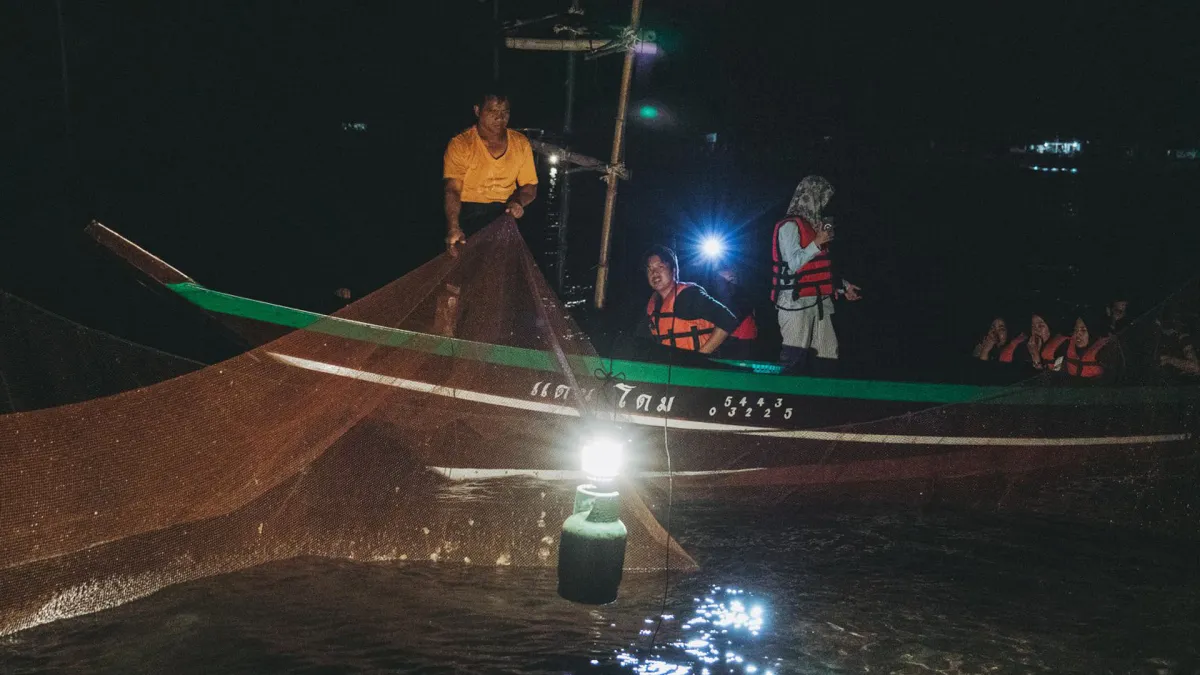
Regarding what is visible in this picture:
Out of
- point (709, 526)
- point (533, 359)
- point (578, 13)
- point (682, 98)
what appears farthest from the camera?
point (682, 98)

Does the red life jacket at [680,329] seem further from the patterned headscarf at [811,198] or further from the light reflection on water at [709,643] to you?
the light reflection on water at [709,643]

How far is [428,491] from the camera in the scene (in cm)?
575

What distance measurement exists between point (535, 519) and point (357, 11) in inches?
351

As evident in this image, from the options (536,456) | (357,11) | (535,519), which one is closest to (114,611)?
(535,519)

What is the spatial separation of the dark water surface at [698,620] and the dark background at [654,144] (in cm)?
264

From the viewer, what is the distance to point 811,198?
896 centimetres

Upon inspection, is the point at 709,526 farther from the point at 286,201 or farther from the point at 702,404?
the point at 286,201

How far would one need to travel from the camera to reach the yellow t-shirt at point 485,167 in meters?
7.68

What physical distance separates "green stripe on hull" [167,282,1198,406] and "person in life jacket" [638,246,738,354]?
27 centimetres

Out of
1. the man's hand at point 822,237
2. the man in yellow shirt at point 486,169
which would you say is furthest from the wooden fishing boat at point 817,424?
the man in yellow shirt at point 486,169

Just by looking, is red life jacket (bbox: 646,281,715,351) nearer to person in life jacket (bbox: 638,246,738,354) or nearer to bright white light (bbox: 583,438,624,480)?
person in life jacket (bbox: 638,246,738,354)

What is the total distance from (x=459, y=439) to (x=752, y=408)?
2.68 m

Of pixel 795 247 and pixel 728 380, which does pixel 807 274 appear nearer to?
pixel 795 247

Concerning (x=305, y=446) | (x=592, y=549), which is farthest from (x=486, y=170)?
(x=592, y=549)
